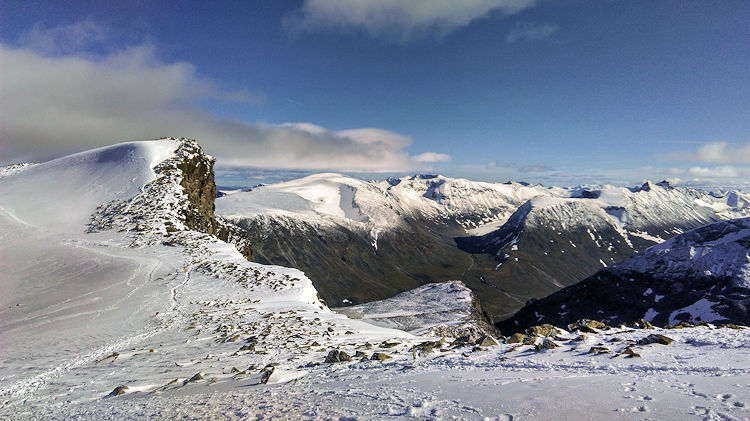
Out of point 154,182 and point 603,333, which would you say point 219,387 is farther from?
point 154,182

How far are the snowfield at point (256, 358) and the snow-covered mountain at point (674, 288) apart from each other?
114 meters

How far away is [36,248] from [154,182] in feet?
Result: 60.9

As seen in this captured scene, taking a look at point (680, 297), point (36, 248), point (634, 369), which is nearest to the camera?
point (634, 369)

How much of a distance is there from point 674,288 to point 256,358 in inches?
5648

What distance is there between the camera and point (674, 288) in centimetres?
11150

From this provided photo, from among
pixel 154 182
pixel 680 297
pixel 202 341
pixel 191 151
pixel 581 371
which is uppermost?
pixel 191 151

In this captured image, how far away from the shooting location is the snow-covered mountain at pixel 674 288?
9875cm

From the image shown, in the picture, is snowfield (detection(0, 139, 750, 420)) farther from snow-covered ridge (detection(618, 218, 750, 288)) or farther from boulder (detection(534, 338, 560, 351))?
snow-covered ridge (detection(618, 218, 750, 288))

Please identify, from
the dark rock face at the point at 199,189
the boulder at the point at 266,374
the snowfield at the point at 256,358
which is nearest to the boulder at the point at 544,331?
the snowfield at the point at 256,358

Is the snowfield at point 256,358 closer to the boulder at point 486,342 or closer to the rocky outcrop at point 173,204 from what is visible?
the boulder at point 486,342

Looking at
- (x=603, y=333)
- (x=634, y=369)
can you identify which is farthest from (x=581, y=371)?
(x=603, y=333)

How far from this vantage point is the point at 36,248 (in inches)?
1251

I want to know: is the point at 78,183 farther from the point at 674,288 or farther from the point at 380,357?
the point at 674,288

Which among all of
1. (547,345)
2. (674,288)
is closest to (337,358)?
(547,345)
